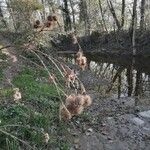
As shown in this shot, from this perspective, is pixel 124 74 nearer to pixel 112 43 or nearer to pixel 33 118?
pixel 33 118

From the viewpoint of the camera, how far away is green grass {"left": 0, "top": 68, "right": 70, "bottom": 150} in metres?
7.59

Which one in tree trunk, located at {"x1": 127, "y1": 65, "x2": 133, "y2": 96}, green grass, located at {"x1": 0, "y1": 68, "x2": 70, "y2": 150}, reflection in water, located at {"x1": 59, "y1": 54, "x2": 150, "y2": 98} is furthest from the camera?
tree trunk, located at {"x1": 127, "y1": 65, "x2": 133, "y2": 96}

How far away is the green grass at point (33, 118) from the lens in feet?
24.9

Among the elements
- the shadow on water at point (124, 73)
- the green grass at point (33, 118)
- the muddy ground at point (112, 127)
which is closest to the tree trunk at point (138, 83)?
the shadow on water at point (124, 73)

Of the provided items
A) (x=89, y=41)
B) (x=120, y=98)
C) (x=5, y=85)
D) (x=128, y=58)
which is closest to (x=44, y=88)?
(x=5, y=85)

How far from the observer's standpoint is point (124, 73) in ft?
67.3

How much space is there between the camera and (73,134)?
907cm

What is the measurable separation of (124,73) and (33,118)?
12.5m

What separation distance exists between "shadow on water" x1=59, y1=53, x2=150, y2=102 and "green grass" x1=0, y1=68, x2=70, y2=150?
3.78 m

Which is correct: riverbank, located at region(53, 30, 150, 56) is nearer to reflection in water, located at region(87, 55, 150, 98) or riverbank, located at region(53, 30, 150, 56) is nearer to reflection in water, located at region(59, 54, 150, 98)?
reflection in water, located at region(59, 54, 150, 98)

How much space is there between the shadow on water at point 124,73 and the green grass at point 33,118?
378 centimetres

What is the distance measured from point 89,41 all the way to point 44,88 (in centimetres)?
2300

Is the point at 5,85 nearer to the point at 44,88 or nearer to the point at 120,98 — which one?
the point at 44,88

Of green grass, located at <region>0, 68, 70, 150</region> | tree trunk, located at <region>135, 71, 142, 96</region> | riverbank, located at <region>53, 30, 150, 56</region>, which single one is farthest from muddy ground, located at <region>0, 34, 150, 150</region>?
riverbank, located at <region>53, 30, 150, 56</region>
